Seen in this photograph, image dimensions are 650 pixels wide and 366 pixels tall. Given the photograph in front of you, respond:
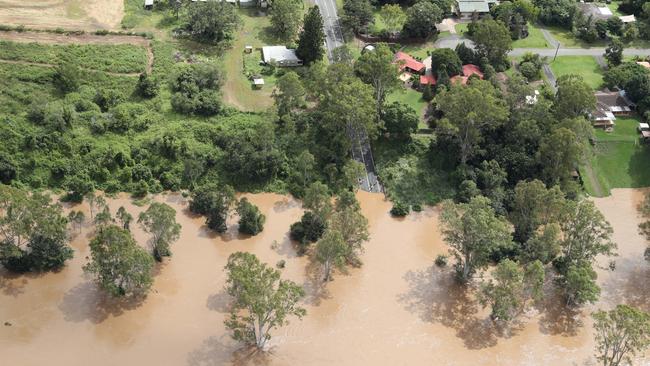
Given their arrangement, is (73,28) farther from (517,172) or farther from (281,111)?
(517,172)

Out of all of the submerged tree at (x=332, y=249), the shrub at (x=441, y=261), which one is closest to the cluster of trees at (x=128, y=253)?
the submerged tree at (x=332, y=249)

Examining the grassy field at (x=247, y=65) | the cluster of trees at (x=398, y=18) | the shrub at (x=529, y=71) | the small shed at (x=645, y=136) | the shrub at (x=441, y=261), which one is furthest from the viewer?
the cluster of trees at (x=398, y=18)

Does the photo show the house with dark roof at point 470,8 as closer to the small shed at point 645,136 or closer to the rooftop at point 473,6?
the rooftop at point 473,6

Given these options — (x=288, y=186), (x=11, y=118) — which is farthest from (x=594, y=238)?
(x=11, y=118)

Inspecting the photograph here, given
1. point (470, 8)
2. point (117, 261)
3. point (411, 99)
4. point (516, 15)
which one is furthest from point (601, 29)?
point (117, 261)

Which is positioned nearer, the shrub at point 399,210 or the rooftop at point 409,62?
the shrub at point 399,210

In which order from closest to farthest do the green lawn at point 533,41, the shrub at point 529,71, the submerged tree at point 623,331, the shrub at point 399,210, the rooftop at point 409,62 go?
the submerged tree at point 623,331, the shrub at point 399,210, the rooftop at point 409,62, the shrub at point 529,71, the green lawn at point 533,41
